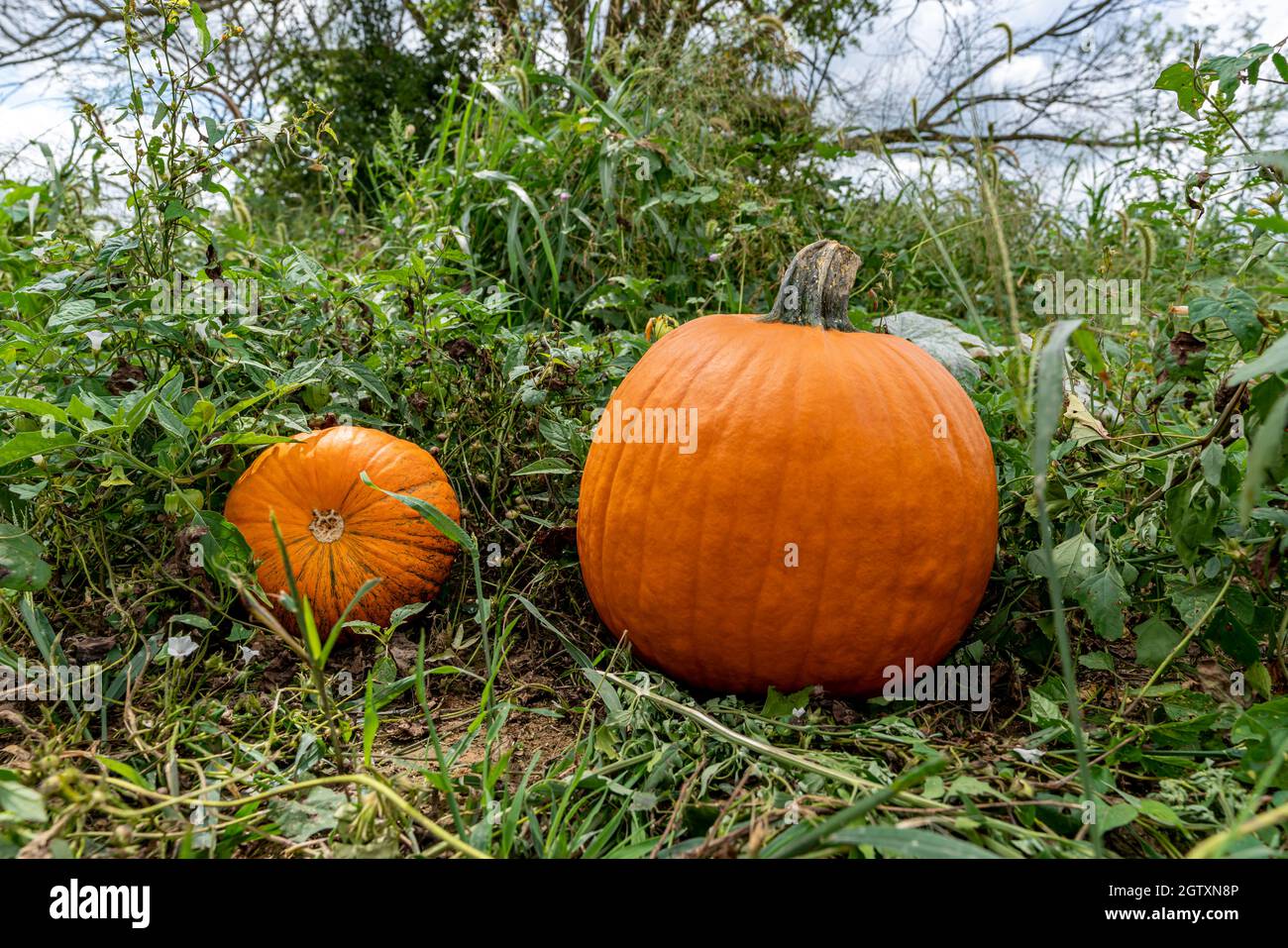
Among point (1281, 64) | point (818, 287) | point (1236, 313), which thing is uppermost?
point (1281, 64)

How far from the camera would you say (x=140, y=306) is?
1702 mm

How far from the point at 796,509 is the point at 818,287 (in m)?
0.52

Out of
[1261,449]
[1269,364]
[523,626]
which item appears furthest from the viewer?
[523,626]

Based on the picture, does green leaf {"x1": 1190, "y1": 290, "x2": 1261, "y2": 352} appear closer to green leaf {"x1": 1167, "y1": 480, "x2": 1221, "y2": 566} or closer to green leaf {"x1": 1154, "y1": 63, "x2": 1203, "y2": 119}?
green leaf {"x1": 1167, "y1": 480, "x2": 1221, "y2": 566}

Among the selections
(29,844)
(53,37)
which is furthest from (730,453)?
(53,37)

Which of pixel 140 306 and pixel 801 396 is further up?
pixel 140 306

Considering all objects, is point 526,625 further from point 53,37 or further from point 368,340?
point 53,37

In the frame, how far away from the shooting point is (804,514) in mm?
1478

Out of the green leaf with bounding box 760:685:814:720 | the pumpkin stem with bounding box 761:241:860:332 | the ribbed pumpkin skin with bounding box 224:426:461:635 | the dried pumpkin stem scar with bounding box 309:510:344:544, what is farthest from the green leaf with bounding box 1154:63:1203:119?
the dried pumpkin stem scar with bounding box 309:510:344:544

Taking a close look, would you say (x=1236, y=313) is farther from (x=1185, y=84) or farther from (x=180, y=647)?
(x=180, y=647)

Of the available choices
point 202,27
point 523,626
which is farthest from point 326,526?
point 202,27

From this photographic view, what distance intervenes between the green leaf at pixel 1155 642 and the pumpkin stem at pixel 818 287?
2.63 feet
